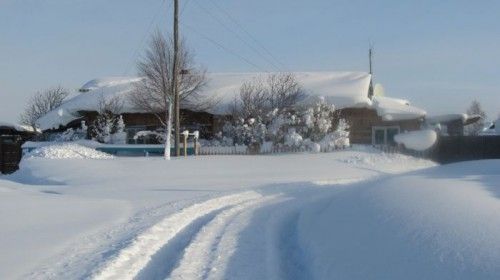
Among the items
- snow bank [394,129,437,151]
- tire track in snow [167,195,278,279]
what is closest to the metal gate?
snow bank [394,129,437,151]

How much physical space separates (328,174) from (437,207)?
15.3 m

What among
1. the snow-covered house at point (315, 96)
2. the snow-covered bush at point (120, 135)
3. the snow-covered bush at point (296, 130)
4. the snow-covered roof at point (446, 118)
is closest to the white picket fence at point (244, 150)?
the snow-covered bush at point (296, 130)

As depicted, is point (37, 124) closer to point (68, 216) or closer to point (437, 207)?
point (68, 216)

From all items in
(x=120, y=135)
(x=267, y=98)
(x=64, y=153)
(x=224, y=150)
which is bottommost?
(x=64, y=153)

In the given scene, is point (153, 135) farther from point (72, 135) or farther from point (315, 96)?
point (315, 96)

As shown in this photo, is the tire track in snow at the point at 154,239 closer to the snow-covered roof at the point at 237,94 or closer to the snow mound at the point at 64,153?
the snow mound at the point at 64,153

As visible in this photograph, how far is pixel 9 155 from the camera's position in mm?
30688

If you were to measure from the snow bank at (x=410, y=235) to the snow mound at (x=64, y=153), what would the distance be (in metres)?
18.7

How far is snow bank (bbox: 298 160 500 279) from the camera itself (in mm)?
5586

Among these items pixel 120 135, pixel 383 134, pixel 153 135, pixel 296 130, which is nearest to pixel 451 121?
pixel 383 134

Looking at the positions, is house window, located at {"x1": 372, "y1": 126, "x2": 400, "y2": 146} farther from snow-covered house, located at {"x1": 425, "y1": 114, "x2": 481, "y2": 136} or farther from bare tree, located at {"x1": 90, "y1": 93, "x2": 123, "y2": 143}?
bare tree, located at {"x1": 90, "y1": 93, "x2": 123, "y2": 143}

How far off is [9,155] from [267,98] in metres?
13.6

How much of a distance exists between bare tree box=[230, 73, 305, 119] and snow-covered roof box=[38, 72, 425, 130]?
1.02m

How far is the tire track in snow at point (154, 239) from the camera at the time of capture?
6973 mm
